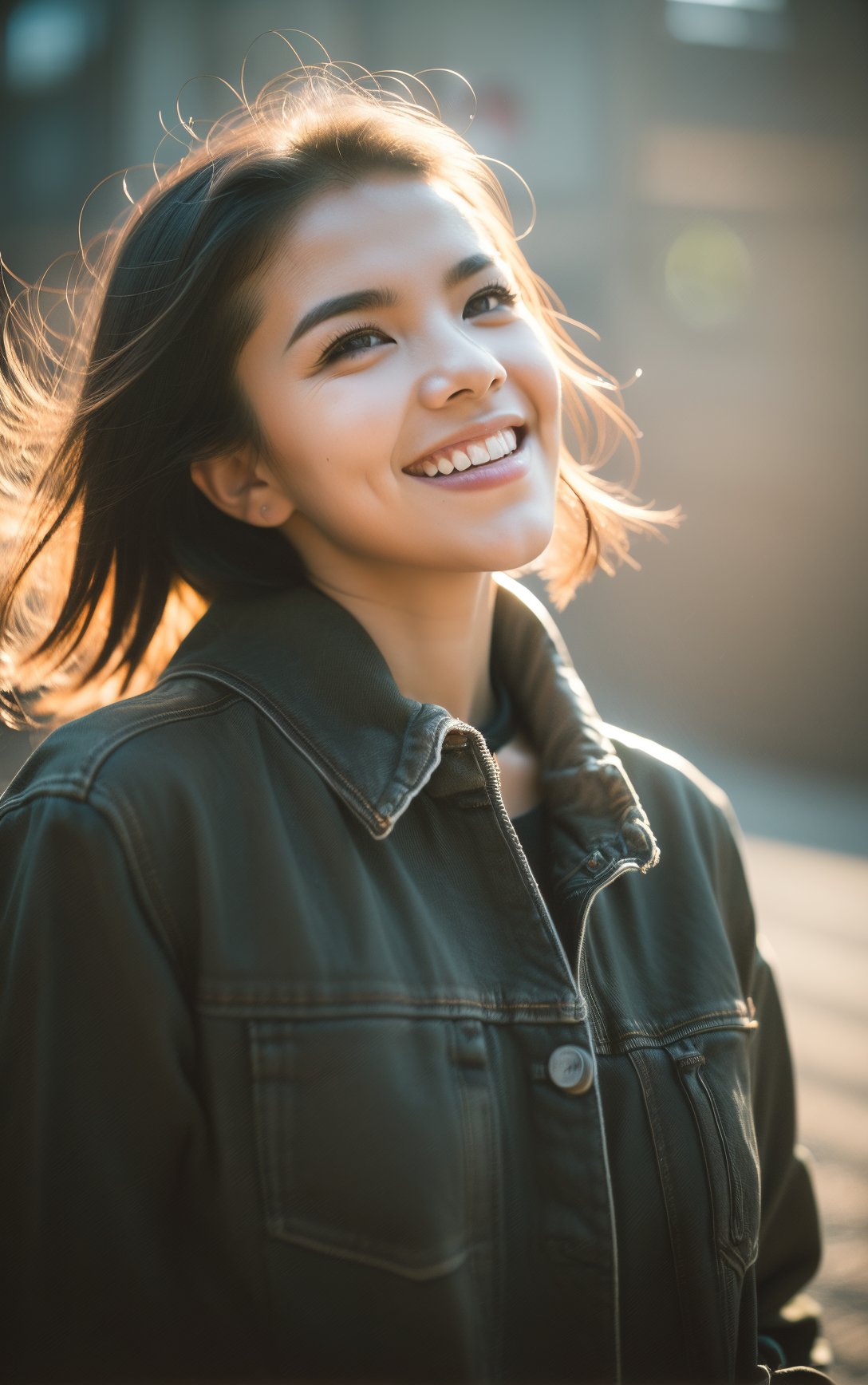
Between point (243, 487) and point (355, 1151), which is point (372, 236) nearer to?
point (243, 487)

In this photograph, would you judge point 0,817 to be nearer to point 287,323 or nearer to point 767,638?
point 287,323

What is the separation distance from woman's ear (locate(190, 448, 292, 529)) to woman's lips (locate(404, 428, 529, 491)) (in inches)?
10.0

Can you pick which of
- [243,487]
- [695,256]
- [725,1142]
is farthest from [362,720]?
[695,256]

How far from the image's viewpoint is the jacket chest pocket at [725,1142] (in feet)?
5.34

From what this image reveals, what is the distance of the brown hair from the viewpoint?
182cm

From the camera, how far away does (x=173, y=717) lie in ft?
5.00

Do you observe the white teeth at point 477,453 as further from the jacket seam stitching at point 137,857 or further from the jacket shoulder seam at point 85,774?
the jacket seam stitching at point 137,857

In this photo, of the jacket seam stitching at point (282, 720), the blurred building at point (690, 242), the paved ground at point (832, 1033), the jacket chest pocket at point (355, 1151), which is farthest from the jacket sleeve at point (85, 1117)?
the blurred building at point (690, 242)

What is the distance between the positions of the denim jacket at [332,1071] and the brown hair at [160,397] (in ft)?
0.99

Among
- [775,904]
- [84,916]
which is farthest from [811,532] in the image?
[84,916]

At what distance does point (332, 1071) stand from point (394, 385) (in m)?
0.90

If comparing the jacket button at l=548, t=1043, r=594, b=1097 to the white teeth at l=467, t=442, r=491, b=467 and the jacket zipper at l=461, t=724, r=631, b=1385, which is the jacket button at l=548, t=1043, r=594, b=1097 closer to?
the jacket zipper at l=461, t=724, r=631, b=1385

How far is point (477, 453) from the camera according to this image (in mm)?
1759

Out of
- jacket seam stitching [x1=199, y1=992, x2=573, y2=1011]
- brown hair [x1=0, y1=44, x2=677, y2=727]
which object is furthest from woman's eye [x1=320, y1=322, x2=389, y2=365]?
jacket seam stitching [x1=199, y1=992, x2=573, y2=1011]
